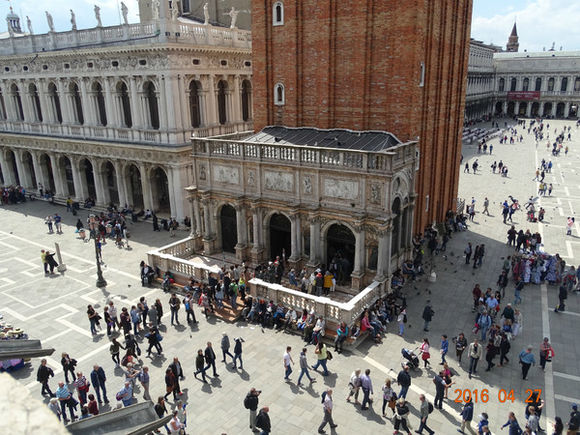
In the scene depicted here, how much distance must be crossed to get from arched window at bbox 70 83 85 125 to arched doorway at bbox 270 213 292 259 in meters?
23.6

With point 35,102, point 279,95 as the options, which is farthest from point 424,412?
point 35,102

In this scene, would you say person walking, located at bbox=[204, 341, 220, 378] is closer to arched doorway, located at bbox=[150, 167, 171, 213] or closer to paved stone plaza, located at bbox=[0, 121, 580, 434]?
paved stone plaza, located at bbox=[0, 121, 580, 434]

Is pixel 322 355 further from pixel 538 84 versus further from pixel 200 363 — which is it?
pixel 538 84

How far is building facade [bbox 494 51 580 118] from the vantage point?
107 meters

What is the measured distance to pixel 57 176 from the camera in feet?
139

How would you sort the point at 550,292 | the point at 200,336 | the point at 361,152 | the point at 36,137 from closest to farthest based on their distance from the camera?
1. the point at 200,336
2. the point at 361,152
3. the point at 550,292
4. the point at 36,137

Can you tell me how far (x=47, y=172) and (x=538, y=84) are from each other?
4372 inches

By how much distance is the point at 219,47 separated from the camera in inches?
1404

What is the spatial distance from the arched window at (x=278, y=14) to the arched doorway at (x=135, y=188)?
1816cm

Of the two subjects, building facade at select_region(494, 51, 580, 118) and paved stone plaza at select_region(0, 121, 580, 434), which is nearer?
paved stone plaza at select_region(0, 121, 580, 434)

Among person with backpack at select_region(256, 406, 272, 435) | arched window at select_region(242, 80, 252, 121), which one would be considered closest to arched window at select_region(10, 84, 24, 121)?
arched window at select_region(242, 80, 252, 121)

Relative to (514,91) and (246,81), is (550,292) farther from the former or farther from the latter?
(514,91)

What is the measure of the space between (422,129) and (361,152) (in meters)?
6.54

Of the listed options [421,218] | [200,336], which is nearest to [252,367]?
[200,336]
